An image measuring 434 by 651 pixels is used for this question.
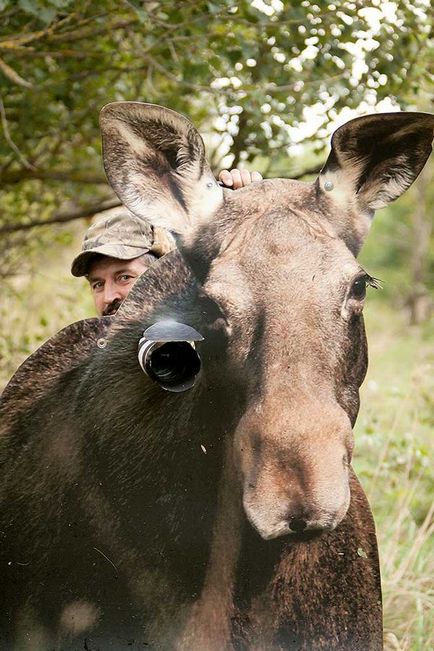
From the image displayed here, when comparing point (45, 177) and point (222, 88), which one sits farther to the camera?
point (45, 177)

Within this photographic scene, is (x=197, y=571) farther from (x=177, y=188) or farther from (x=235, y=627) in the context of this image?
(x=177, y=188)

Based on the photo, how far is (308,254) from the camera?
8.33ft

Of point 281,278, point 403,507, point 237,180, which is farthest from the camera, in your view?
point 403,507

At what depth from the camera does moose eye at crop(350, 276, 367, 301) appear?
2566 mm

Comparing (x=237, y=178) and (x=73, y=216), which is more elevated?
(x=237, y=178)

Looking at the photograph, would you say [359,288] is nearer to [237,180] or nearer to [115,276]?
A: [237,180]

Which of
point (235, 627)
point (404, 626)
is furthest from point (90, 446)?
point (404, 626)

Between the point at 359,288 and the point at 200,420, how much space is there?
590 millimetres

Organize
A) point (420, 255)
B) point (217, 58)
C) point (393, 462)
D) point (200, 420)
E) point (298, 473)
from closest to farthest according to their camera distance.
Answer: point (298, 473) → point (200, 420) → point (217, 58) → point (393, 462) → point (420, 255)

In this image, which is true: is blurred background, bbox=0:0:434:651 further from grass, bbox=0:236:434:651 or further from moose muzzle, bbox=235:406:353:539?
moose muzzle, bbox=235:406:353:539

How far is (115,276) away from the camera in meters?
3.69

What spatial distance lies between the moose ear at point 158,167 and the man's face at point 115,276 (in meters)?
0.94

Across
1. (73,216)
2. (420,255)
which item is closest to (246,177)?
(73,216)

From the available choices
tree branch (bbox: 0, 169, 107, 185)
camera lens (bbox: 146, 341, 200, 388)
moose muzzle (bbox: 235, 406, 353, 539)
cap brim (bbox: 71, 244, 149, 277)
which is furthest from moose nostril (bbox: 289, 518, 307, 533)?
tree branch (bbox: 0, 169, 107, 185)
